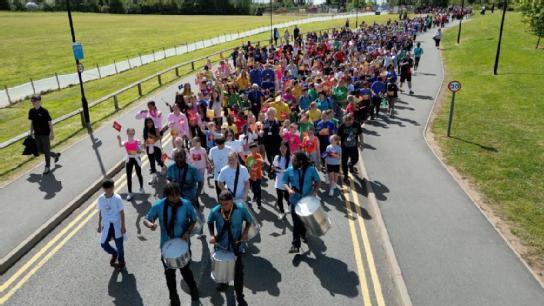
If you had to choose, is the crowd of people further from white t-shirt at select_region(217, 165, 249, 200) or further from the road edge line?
the road edge line

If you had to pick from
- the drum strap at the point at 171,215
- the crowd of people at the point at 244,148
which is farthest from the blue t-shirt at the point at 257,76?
the drum strap at the point at 171,215

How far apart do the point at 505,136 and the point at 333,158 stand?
8505 millimetres

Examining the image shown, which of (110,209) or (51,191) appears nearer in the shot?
(110,209)

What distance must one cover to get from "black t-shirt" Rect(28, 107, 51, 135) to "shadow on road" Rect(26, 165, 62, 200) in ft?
4.05

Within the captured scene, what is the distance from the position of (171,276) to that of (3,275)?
144 inches

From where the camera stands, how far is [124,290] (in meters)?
7.30

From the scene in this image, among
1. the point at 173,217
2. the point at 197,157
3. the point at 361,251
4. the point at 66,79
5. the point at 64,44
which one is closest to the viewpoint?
the point at 173,217

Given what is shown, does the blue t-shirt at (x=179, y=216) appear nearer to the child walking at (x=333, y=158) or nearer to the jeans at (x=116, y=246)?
the jeans at (x=116, y=246)

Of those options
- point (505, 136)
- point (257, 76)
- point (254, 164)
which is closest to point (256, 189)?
point (254, 164)

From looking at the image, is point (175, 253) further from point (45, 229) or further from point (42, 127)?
point (42, 127)

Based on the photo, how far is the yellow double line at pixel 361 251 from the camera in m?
7.07

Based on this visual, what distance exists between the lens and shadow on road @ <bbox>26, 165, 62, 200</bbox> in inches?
442

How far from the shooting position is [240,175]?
8172 mm

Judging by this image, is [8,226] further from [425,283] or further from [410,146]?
[410,146]
